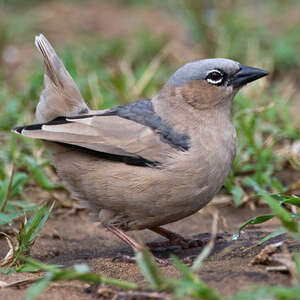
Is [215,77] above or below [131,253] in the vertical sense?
above

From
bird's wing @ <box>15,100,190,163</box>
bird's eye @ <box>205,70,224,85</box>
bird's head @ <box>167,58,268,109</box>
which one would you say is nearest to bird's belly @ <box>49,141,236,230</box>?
bird's wing @ <box>15,100,190,163</box>

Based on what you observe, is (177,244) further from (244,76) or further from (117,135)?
(244,76)

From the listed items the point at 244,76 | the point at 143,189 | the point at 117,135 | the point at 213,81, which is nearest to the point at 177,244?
the point at 143,189

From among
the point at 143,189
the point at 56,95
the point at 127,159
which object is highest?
the point at 56,95

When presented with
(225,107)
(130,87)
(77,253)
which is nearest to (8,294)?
(77,253)

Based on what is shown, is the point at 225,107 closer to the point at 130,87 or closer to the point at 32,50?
the point at 130,87

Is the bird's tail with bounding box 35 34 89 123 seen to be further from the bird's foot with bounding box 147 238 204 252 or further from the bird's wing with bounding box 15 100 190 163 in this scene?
the bird's foot with bounding box 147 238 204 252
